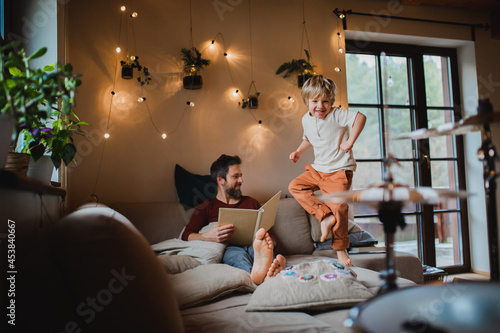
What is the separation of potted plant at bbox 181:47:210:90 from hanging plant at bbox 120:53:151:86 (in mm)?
306

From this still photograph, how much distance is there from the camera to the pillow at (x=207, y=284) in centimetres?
→ 158

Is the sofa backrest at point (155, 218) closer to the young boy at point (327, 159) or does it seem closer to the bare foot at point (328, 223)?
the young boy at point (327, 159)

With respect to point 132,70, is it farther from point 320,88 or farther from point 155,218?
point 320,88

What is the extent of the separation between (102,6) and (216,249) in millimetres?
2165

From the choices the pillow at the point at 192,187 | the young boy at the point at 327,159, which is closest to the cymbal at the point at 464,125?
the young boy at the point at 327,159

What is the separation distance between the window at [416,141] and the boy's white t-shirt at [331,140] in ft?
4.30

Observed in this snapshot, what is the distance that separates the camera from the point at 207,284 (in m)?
1.65

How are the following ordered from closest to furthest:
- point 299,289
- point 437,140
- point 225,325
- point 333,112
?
1. point 225,325
2. point 299,289
3. point 333,112
4. point 437,140

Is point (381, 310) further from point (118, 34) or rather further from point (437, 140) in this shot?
point (437, 140)

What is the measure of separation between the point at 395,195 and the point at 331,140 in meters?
1.91

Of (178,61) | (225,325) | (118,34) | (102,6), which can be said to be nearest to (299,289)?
(225,325)

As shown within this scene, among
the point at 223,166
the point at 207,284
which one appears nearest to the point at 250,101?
the point at 223,166

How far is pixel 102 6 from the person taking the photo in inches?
117

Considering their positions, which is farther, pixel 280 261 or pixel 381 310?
pixel 280 261
